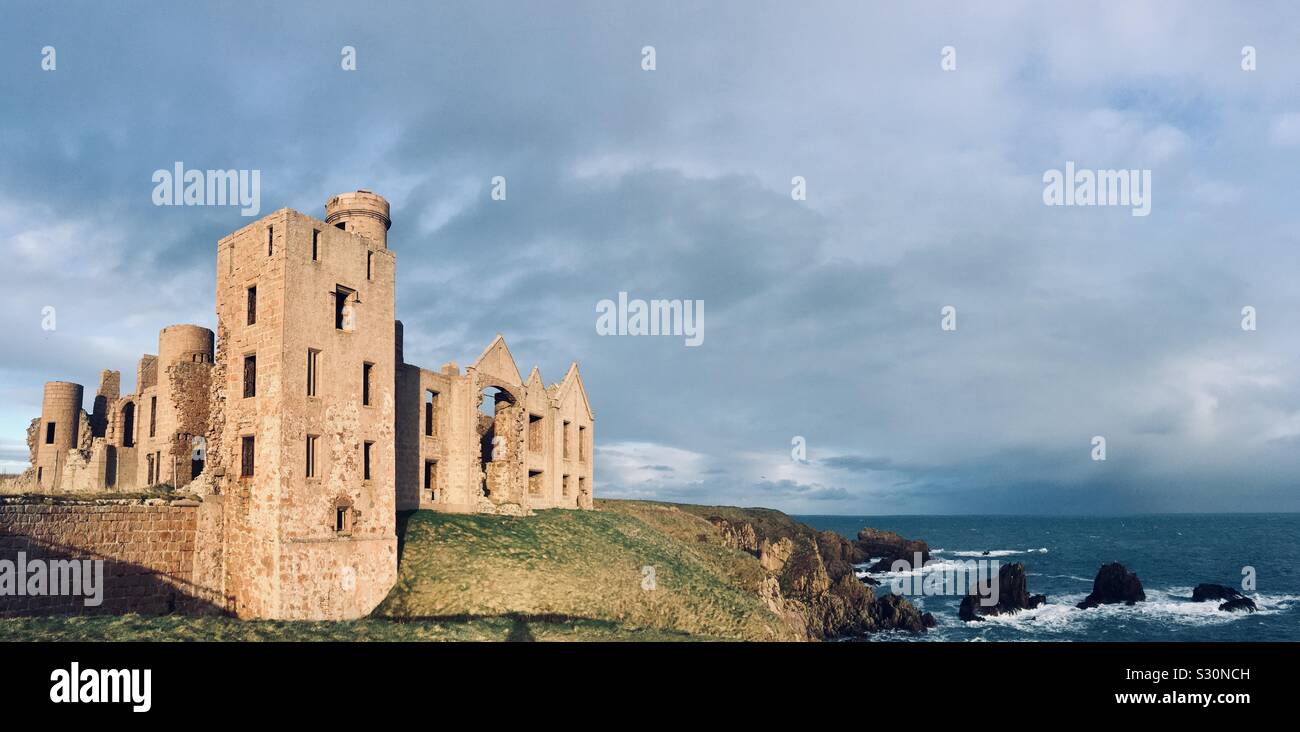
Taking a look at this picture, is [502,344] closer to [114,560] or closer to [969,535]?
[114,560]

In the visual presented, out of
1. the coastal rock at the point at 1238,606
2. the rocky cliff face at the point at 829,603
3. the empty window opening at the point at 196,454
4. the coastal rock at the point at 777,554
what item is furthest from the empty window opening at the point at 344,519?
the coastal rock at the point at 1238,606

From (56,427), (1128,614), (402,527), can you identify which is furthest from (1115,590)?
(56,427)

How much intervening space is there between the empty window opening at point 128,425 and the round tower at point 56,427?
153 inches

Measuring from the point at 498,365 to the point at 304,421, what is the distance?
689 inches

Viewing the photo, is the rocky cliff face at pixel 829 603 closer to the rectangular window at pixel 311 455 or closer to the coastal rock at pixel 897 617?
the coastal rock at pixel 897 617

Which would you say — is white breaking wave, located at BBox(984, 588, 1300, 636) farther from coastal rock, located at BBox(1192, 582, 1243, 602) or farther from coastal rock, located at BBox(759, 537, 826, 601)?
coastal rock, located at BBox(759, 537, 826, 601)

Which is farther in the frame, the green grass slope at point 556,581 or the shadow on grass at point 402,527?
the shadow on grass at point 402,527

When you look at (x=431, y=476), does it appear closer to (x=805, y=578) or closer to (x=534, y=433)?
(x=534, y=433)

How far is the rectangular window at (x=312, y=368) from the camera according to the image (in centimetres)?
2522

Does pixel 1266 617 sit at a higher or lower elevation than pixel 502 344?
A: lower

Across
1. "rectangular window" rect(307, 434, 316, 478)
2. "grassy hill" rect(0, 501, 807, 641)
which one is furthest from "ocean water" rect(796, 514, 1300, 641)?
"rectangular window" rect(307, 434, 316, 478)

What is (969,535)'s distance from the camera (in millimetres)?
177375
